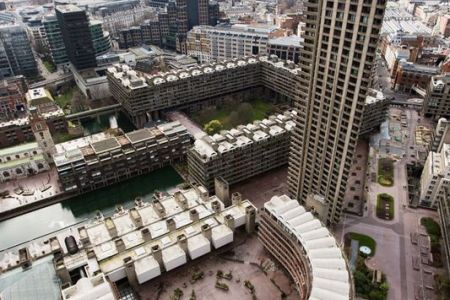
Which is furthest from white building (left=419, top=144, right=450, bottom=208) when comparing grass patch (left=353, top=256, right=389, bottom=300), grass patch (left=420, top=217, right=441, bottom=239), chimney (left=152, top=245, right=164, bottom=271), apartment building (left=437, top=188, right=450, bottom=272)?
chimney (left=152, top=245, right=164, bottom=271)

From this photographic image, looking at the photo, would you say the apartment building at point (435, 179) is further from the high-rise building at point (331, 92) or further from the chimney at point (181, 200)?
the chimney at point (181, 200)

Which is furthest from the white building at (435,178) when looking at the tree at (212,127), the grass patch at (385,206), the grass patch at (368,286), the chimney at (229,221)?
the tree at (212,127)

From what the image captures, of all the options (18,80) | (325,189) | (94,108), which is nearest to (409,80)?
(325,189)

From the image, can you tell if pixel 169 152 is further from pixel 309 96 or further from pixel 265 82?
pixel 265 82

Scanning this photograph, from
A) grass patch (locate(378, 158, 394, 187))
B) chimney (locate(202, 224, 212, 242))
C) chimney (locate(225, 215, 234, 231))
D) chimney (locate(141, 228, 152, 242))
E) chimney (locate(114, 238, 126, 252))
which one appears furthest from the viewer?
grass patch (locate(378, 158, 394, 187))

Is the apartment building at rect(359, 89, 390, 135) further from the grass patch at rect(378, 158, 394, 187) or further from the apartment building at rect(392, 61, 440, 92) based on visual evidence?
the apartment building at rect(392, 61, 440, 92)

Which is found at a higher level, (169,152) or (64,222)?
(169,152)

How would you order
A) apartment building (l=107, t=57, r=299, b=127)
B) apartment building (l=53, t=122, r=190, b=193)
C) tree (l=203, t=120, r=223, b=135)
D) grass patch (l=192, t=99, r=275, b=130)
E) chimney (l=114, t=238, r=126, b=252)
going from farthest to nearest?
grass patch (l=192, t=99, r=275, b=130) → apartment building (l=107, t=57, r=299, b=127) → tree (l=203, t=120, r=223, b=135) → apartment building (l=53, t=122, r=190, b=193) → chimney (l=114, t=238, r=126, b=252)
